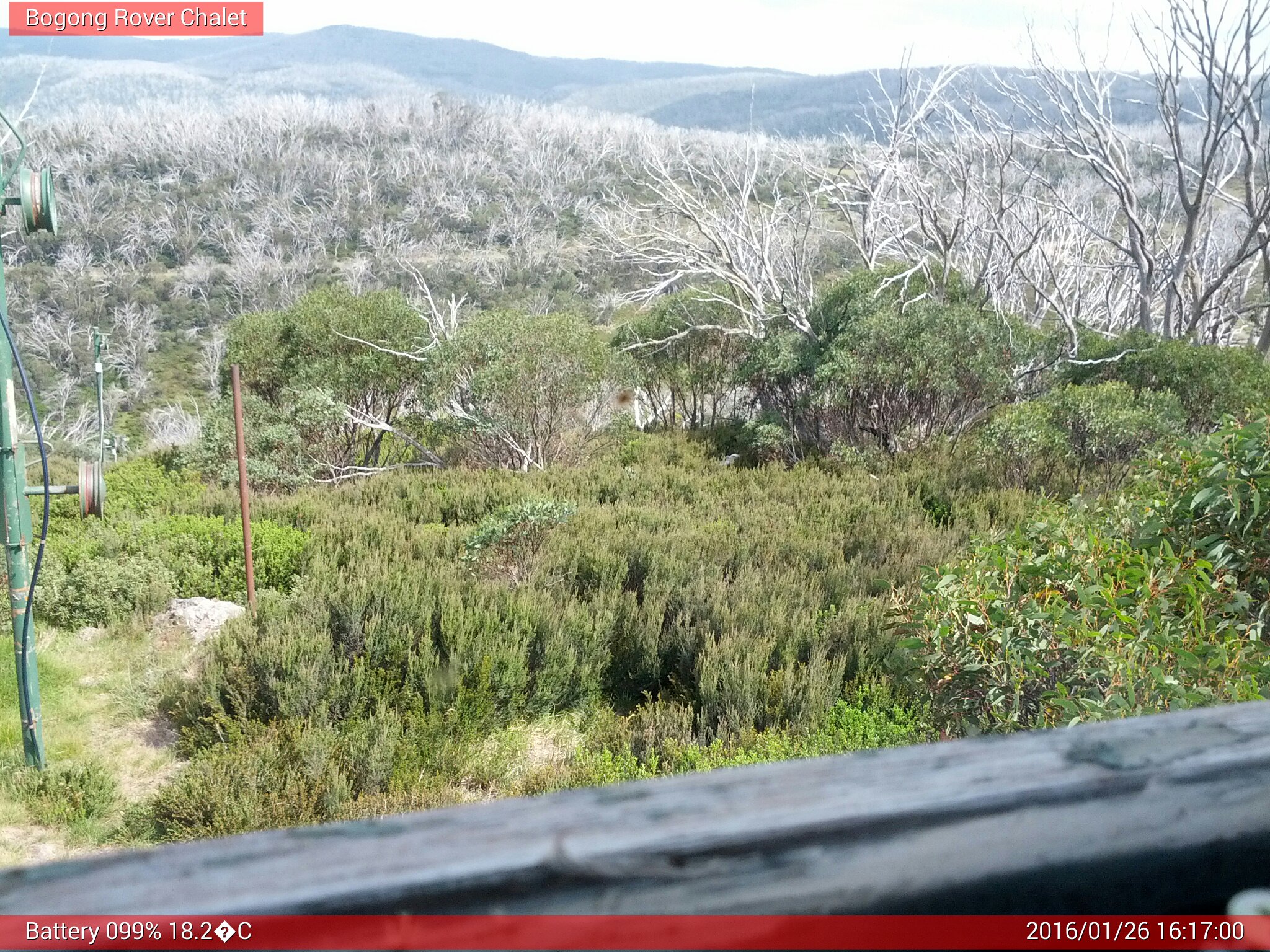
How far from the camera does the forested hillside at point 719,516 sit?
3.01 meters

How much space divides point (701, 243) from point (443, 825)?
53.5ft

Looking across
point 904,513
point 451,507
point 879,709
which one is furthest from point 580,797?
point 451,507

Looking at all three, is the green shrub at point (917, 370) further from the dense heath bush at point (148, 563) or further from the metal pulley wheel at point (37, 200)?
the metal pulley wheel at point (37, 200)

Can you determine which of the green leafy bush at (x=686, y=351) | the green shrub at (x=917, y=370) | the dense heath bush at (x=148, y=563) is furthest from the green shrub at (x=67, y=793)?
the green leafy bush at (x=686, y=351)

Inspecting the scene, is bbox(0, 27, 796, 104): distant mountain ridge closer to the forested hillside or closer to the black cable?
the forested hillside

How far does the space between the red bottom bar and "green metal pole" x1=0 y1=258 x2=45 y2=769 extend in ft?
13.2

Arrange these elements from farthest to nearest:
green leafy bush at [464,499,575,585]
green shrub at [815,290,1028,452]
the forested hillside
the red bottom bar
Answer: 1. green shrub at [815,290,1028,452]
2. green leafy bush at [464,499,575,585]
3. the forested hillside
4. the red bottom bar

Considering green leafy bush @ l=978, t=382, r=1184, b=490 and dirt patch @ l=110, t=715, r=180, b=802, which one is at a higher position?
green leafy bush @ l=978, t=382, r=1184, b=490

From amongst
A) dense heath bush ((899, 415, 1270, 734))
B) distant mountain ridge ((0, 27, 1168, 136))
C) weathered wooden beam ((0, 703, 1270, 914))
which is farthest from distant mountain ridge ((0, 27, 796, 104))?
weathered wooden beam ((0, 703, 1270, 914))

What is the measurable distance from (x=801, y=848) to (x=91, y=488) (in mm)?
4284

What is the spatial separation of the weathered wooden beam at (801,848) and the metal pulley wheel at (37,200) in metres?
4.33

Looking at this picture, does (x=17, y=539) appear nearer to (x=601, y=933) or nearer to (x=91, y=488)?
(x=91, y=488)

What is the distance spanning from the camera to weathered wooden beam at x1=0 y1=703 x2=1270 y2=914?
1.53 ft

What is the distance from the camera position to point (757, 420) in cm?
1194
